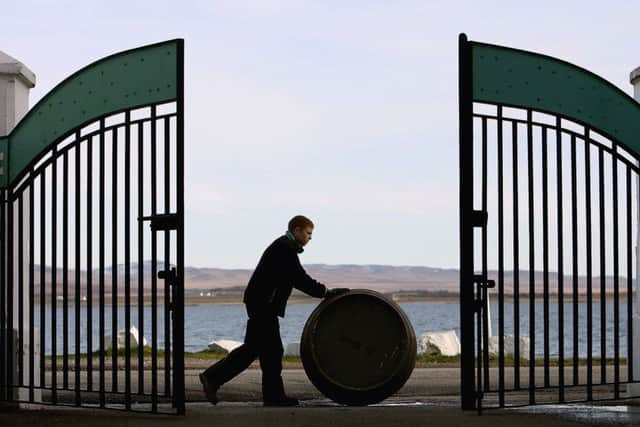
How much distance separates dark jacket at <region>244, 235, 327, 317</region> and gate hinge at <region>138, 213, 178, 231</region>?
1.32 m

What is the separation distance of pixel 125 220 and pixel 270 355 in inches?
71.1

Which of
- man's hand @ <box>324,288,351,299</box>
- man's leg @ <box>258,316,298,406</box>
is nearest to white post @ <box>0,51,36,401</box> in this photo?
man's leg @ <box>258,316,298,406</box>

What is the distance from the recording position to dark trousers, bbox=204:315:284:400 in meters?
10.5

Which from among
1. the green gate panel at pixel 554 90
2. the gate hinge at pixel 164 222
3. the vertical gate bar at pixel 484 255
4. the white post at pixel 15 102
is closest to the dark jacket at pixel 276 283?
the gate hinge at pixel 164 222

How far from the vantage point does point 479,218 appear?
9.67 meters

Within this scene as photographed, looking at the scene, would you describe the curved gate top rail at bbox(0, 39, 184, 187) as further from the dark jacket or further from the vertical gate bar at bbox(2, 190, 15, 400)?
the dark jacket

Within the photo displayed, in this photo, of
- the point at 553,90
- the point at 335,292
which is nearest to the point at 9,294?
the point at 335,292

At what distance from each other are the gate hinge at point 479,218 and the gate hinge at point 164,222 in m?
2.34

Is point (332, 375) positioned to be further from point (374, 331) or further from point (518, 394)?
point (518, 394)

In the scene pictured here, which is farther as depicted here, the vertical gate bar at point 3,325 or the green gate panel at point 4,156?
the green gate panel at point 4,156

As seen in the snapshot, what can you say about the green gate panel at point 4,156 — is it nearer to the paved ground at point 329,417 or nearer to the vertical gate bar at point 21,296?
the vertical gate bar at point 21,296

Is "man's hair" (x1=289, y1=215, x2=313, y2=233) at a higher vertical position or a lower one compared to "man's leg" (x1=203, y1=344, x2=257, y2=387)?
higher

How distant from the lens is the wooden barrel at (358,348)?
10461 mm

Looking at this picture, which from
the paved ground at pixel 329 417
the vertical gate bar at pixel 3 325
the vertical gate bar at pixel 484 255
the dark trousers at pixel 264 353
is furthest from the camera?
the dark trousers at pixel 264 353
